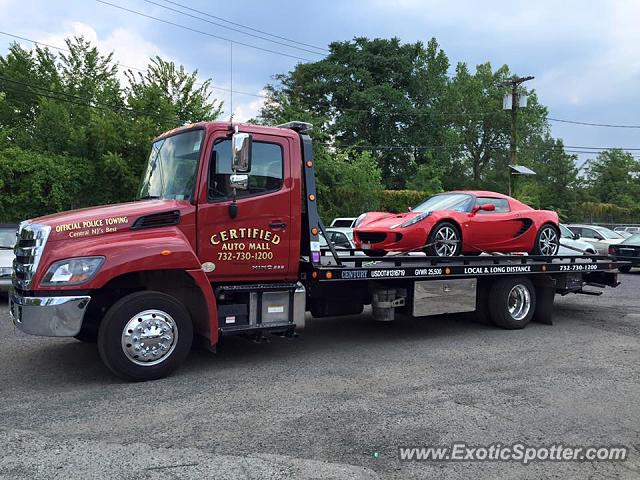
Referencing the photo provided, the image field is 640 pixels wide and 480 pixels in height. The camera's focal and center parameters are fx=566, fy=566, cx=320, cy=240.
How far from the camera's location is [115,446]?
4020 mm

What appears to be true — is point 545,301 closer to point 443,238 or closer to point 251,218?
point 443,238

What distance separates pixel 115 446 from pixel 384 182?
137 feet

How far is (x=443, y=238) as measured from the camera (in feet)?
27.0

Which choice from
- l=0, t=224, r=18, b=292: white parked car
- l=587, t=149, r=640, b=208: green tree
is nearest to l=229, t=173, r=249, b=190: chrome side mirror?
l=0, t=224, r=18, b=292: white parked car

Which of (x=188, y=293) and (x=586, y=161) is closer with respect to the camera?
(x=188, y=293)

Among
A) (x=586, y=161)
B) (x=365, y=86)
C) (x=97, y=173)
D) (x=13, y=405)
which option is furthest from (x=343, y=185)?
(x=586, y=161)

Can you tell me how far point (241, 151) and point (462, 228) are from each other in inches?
159

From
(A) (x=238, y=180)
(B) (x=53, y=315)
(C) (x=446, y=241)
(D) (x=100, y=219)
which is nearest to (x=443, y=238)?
(C) (x=446, y=241)

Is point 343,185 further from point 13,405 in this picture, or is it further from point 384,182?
point 13,405

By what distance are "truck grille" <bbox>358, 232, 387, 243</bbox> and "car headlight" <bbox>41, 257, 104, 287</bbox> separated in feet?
13.7

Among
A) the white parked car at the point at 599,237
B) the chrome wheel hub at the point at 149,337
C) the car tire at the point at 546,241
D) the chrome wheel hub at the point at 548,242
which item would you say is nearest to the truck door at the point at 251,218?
the chrome wheel hub at the point at 149,337

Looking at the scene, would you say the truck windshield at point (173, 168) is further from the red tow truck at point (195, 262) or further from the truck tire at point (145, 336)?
the truck tire at point (145, 336)

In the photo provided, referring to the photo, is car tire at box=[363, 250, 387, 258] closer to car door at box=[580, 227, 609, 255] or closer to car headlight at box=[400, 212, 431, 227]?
car headlight at box=[400, 212, 431, 227]

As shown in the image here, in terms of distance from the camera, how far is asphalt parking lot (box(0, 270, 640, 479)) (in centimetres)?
Answer: 378
